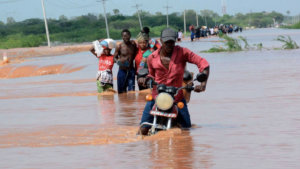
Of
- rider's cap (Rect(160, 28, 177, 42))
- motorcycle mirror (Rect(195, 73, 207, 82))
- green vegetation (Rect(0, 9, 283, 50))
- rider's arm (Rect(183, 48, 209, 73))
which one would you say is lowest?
green vegetation (Rect(0, 9, 283, 50))

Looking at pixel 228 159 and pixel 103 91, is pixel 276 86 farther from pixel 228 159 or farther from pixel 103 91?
pixel 228 159

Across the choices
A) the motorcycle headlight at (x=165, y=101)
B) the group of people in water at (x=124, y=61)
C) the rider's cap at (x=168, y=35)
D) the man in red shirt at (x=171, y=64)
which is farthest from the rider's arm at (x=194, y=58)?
the group of people in water at (x=124, y=61)

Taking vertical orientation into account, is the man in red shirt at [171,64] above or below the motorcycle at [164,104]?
above

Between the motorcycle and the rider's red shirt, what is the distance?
125mm

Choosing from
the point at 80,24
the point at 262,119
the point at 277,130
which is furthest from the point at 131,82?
the point at 80,24

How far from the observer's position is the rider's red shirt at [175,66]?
22.3ft

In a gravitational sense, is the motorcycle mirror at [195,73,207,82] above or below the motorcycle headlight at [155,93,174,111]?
above

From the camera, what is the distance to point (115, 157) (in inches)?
254

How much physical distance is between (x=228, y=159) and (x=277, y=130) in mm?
1963

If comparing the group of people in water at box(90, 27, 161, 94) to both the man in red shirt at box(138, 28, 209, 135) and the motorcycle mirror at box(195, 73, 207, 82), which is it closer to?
the man in red shirt at box(138, 28, 209, 135)

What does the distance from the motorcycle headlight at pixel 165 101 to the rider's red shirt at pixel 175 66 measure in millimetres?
392

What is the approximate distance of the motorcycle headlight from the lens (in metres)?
6.50

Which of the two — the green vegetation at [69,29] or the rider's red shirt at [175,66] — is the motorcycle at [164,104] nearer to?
the rider's red shirt at [175,66]

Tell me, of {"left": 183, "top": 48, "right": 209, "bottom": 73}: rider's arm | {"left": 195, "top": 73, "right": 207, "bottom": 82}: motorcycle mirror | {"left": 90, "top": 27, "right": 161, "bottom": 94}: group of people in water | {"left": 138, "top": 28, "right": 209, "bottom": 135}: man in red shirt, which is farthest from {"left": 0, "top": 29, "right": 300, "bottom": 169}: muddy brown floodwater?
{"left": 183, "top": 48, "right": 209, "bottom": 73}: rider's arm
